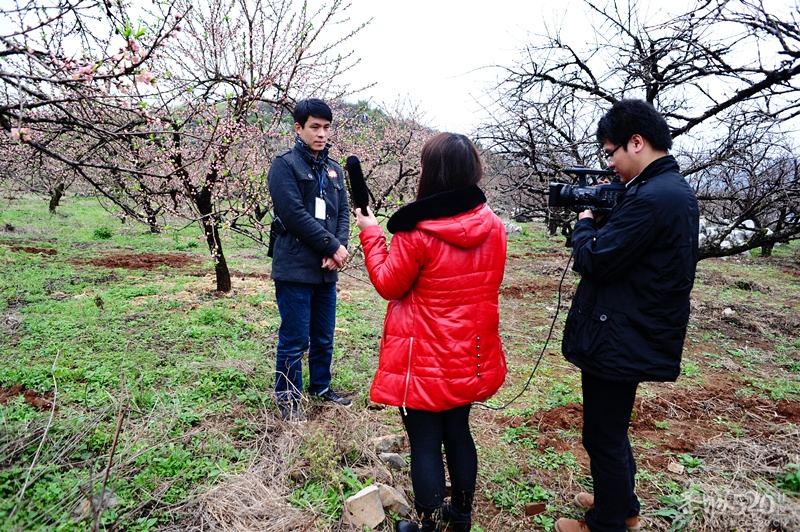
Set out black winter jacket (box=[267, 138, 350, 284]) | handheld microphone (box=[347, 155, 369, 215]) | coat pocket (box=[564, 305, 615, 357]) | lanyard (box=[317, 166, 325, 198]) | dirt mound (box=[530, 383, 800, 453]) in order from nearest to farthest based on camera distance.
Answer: coat pocket (box=[564, 305, 615, 357])
handheld microphone (box=[347, 155, 369, 215])
black winter jacket (box=[267, 138, 350, 284])
lanyard (box=[317, 166, 325, 198])
dirt mound (box=[530, 383, 800, 453])

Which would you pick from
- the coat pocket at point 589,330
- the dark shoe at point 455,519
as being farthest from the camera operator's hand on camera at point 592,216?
the dark shoe at point 455,519

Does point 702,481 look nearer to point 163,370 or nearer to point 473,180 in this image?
point 473,180

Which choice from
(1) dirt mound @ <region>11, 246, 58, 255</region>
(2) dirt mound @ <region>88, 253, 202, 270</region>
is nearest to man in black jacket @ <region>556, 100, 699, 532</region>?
(2) dirt mound @ <region>88, 253, 202, 270</region>

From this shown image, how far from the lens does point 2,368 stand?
11.8ft

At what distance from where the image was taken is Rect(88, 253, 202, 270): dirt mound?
27.1ft

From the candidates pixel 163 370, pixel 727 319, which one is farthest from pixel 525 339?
pixel 163 370

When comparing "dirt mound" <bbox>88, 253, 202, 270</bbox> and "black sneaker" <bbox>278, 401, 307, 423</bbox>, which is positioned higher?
"dirt mound" <bbox>88, 253, 202, 270</bbox>

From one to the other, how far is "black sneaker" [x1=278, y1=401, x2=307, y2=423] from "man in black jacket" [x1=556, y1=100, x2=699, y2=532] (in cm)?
176

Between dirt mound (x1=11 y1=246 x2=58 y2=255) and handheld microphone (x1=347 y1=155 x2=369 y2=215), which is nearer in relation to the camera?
handheld microphone (x1=347 y1=155 x2=369 y2=215)

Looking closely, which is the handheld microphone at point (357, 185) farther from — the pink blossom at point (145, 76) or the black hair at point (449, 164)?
the pink blossom at point (145, 76)

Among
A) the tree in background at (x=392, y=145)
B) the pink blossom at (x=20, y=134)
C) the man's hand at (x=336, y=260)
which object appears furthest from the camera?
the tree in background at (x=392, y=145)

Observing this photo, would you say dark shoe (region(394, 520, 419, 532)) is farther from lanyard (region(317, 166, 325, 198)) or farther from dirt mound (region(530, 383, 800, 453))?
lanyard (region(317, 166, 325, 198))

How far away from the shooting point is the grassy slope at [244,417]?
6.95 feet

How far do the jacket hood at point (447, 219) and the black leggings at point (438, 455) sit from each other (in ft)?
2.46
